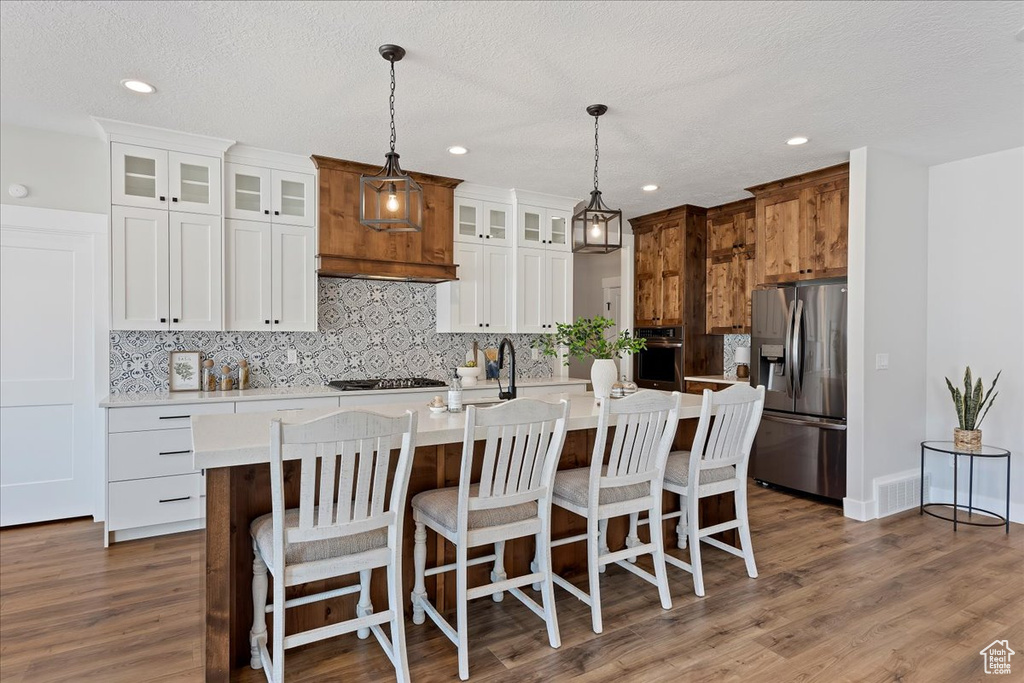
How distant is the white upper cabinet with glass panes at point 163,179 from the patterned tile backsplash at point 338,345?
925 millimetres

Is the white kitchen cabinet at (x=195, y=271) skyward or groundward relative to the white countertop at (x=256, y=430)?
skyward

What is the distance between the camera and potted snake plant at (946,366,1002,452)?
3967 millimetres

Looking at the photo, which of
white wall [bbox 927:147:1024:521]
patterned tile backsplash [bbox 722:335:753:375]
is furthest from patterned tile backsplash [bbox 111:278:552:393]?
white wall [bbox 927:147:1024:521]

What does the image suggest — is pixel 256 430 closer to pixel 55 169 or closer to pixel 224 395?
pixel 224 395

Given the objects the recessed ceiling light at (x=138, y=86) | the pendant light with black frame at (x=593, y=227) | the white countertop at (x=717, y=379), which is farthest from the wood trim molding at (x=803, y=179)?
the recessed ceiling light at (x=138, y=86)

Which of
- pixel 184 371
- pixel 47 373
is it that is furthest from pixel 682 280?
pixel 47 373

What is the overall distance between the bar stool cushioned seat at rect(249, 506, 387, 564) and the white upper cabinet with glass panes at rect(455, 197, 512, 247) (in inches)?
131

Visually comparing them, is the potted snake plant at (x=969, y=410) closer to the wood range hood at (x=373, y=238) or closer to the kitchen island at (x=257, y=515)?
the kitchen island at (x=257, y=515)

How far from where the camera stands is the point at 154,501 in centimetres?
358

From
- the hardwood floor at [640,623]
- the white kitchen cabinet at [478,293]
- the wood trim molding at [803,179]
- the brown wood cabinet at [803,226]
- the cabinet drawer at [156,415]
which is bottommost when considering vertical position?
the hardwood floor at [640,623]

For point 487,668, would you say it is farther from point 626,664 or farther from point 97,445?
point 97,445

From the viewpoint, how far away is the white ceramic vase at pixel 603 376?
3277mm

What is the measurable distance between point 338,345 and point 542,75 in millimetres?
2823

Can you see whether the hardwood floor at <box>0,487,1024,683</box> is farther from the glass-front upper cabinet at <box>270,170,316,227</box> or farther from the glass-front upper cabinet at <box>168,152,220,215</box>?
the glass-front upper cabinet at <box>270,170,316,227</box>
